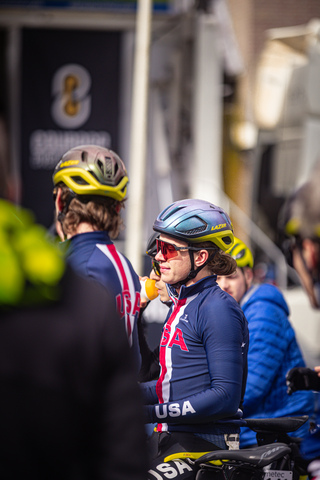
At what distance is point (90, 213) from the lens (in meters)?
3.29

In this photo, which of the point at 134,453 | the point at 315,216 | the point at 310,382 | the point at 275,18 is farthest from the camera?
the point at 275,18

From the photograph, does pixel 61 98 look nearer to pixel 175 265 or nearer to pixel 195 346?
pixel 175 265

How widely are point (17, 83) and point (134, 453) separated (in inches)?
371

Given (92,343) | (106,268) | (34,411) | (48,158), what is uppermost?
(92,343)

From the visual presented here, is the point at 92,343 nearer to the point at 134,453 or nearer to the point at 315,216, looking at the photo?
the point at 134,453

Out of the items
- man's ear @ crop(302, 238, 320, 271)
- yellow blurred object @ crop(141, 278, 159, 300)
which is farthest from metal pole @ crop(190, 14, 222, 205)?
man's ear @ crop(302, 238, 320, 271)

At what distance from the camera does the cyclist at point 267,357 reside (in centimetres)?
375

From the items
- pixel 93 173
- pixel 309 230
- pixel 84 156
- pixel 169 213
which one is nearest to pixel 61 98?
pixel 84 156

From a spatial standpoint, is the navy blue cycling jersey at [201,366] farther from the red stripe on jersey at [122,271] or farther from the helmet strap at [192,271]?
the red stripe on jersey at [122,271]

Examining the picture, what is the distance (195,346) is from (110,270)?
0.51 metres

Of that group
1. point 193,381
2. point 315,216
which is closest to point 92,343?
point 315,216

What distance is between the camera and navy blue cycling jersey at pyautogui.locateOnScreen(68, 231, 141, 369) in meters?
3.05

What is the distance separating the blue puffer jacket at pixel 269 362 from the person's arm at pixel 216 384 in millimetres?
861

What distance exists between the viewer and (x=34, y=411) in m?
1.36
